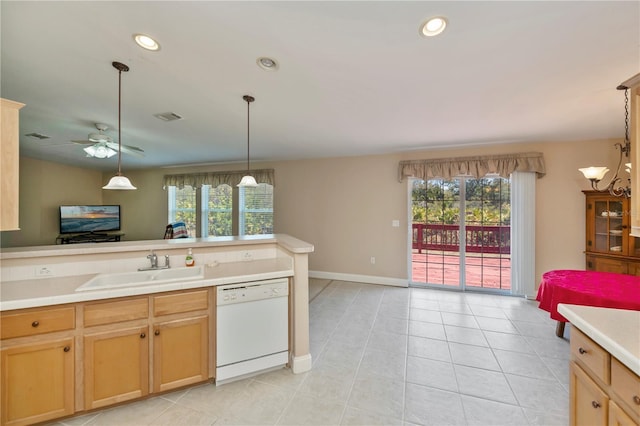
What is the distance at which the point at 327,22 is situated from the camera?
56.7 inches

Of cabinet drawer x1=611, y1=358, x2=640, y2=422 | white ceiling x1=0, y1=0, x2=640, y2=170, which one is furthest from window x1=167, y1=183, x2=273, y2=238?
cabinet drawer x1=611, y1=358, x2=640, y2=422

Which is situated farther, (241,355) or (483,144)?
(483,144)

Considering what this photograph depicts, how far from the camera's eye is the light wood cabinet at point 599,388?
2.95ft

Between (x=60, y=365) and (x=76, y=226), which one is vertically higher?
(x=76, y=226)

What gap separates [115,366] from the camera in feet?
5.51

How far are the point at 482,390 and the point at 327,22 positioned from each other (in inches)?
111

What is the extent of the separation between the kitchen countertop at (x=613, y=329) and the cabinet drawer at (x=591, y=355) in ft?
0.12

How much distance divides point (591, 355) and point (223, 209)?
19.6 feet

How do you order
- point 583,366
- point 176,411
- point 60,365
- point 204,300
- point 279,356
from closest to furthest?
point 583,366, point 60,365, point 176,411, point 204,300, point 279,356

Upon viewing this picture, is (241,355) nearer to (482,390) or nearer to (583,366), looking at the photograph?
(482,390)

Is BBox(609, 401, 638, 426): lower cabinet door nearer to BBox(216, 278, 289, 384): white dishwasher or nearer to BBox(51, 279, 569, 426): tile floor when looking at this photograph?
BBox(51, 279, 569, 426): tile floor

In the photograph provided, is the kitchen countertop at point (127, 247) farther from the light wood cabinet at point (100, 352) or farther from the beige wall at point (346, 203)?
the beige wall at point (346, 203)

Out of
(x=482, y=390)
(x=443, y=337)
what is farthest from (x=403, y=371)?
(x=443, y=337)

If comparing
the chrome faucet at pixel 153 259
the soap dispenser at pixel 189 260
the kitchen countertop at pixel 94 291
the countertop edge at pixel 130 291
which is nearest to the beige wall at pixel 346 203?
the kitchen countertop at pixel 94 291
